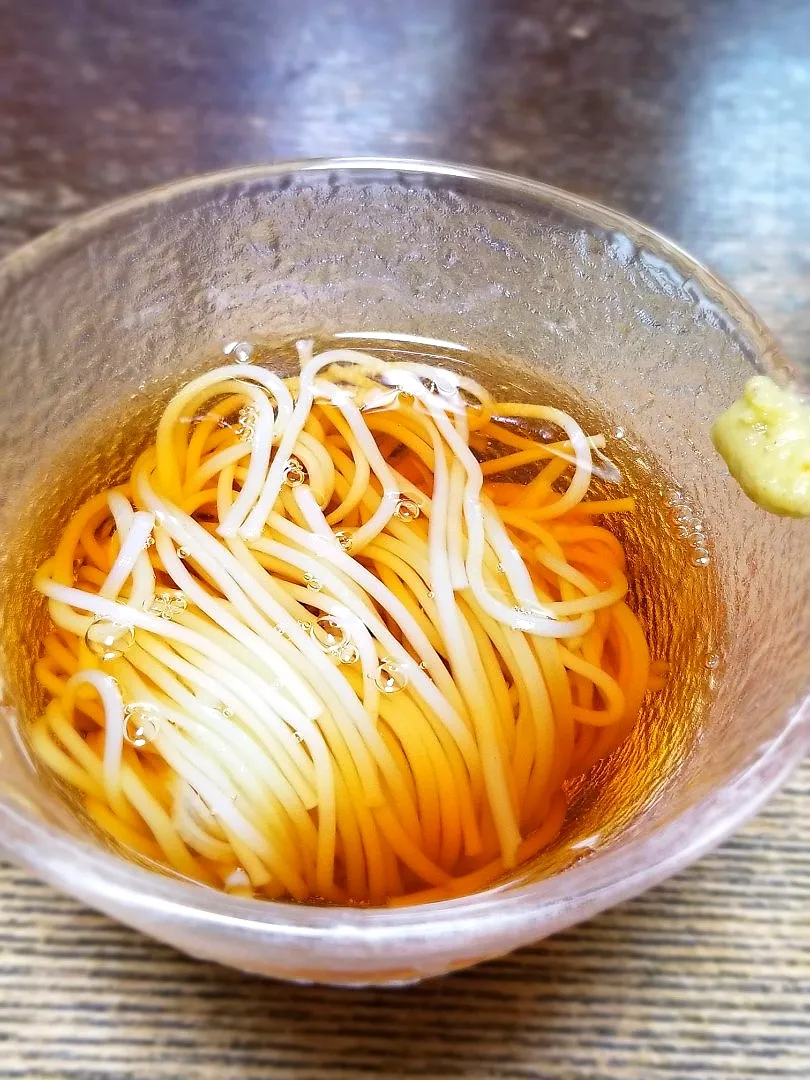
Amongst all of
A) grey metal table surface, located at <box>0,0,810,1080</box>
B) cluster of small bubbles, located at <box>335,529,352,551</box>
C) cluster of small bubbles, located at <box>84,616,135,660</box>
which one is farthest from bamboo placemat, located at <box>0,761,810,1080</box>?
cluster of small bubbles, located at <box>335,529,352,551</box>

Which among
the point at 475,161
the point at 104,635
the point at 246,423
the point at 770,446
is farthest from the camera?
the point at 475,161

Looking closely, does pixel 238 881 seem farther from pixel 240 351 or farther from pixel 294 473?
pixel 240 351

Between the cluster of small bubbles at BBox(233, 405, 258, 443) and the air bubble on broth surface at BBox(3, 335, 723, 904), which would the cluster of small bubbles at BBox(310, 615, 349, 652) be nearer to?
the air bubble on broth surface at BBox(3, 335, 723, 904)

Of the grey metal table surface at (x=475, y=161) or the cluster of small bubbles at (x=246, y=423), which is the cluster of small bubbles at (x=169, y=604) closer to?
the cluster of small bubbles at (x=246, y=423)

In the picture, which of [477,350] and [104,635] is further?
[477,350]

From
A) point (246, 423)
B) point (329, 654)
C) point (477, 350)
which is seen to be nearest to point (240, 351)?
point (246, 423)

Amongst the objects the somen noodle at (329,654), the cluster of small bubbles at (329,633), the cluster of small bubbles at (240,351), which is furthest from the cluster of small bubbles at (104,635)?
→ the cluster of small bubbles at (240,351)

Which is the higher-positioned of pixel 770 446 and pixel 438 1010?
pixel 770 446
